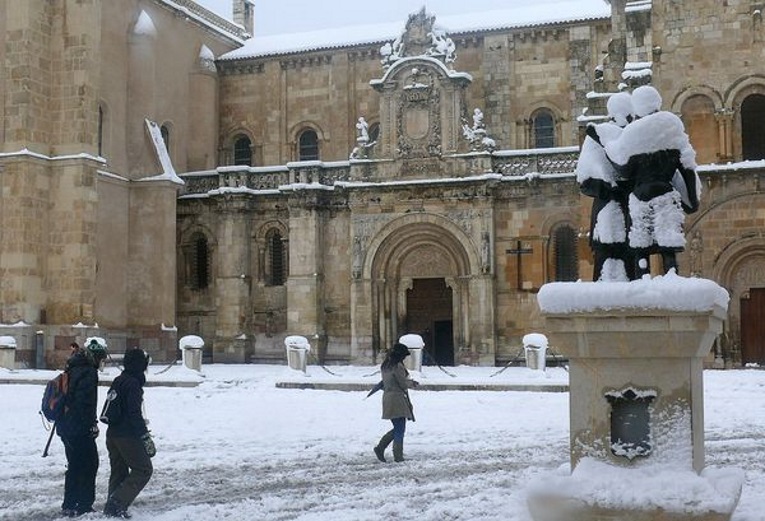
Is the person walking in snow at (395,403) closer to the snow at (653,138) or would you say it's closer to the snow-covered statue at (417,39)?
the snow at (653,138)

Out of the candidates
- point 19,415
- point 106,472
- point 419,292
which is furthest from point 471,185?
point 106,472

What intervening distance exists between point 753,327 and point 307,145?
18.6 meters

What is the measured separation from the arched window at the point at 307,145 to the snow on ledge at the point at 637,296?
31.1 meters

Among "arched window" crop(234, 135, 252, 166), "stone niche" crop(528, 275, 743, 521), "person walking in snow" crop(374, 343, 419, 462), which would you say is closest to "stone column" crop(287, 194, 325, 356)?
"arched window" crop(234, 135, 252, 166)

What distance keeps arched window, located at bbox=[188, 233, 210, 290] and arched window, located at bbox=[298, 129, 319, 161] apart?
523 cm

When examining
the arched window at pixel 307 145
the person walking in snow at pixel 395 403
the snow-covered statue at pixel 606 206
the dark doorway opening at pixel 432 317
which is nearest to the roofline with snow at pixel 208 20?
the arched window at pixel 307 145

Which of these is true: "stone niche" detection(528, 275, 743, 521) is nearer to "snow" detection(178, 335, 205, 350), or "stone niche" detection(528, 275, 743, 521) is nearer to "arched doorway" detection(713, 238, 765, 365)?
"arched doorway" detection(713, 238, 765, 365)

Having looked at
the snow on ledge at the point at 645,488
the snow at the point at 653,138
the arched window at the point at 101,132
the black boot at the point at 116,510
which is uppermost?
the arched window at the point at 101,132

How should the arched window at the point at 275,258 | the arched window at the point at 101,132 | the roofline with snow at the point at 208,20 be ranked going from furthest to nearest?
the roofline with snow at the point at 208,20 < the arched window at the point at 275,258 < the arched window at the point at 101,132

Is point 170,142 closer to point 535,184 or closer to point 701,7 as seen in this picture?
point 535,184

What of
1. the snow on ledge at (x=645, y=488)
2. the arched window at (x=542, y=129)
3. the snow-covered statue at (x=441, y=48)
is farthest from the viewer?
the arched window at (x=542, y=129)

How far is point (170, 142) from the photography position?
123 ft

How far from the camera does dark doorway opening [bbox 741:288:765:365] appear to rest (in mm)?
27094

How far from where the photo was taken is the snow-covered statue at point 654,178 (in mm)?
8367
